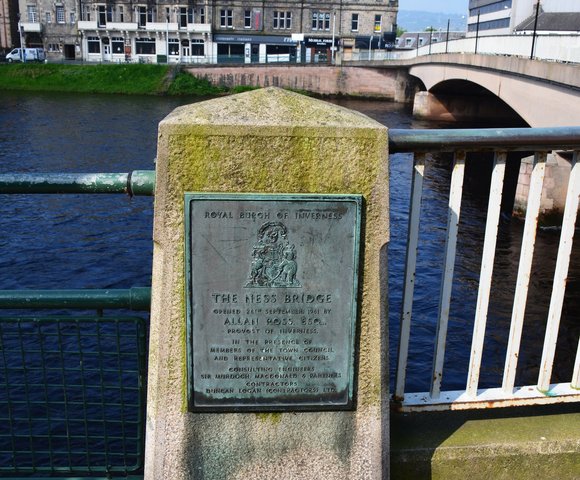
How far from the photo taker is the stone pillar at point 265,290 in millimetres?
2781

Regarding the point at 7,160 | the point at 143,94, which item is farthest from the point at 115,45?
the point at 7,160

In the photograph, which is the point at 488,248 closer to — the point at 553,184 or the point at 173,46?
the point at 553,184

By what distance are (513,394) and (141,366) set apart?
1.70m

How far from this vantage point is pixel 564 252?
326cm

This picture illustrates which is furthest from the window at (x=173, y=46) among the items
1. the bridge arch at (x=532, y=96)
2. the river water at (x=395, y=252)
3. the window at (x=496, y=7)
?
the river water at (x=395, y=252)

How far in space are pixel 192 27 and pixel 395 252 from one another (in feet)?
205

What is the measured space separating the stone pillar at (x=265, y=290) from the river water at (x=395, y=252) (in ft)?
20.5

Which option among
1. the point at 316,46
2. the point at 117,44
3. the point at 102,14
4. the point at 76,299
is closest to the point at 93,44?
the point at 117,44

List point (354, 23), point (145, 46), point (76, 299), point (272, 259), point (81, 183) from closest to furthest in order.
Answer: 1. point (272, 259)
2. point (81, 183)
3. point (76, 299)
4. point (145, 46)
5. point (354, 23)

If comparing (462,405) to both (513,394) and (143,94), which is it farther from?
(143,94)

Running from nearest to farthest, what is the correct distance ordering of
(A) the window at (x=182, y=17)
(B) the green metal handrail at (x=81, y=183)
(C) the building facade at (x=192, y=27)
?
(B) the green metal handrail at (x=81, y=183) → (C) the building facade at (x=192, y=27) → (A) the window at (x=182, y=17)

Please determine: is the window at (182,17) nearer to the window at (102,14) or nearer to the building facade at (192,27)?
the building facade at (192,27)

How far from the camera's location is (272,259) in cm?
290

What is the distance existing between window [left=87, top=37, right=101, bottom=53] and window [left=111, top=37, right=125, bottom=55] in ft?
4.57
